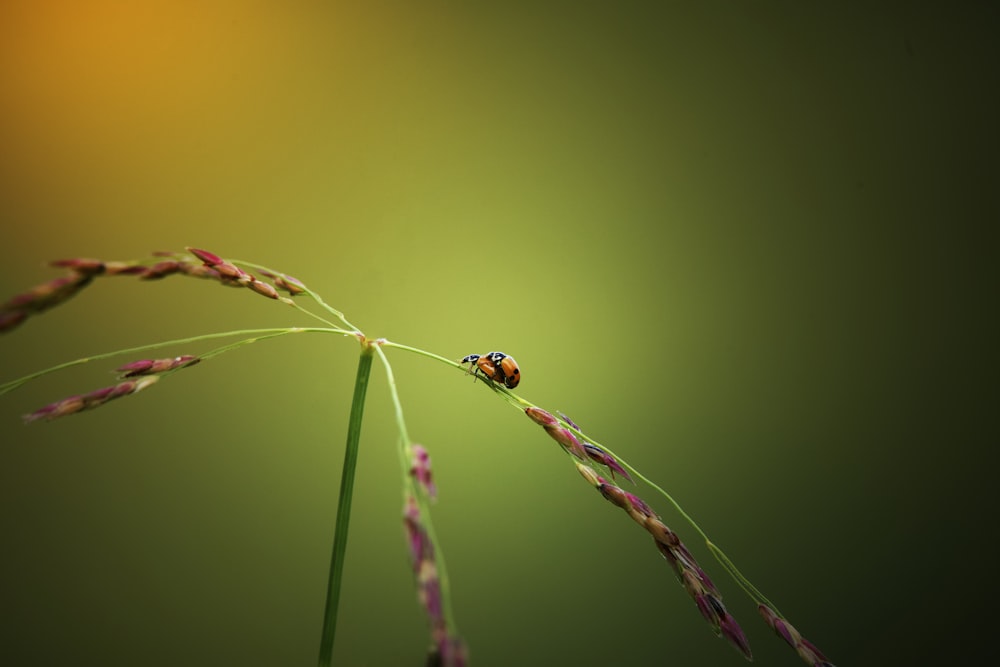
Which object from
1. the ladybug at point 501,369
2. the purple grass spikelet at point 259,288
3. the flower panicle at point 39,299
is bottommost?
the flower panicle at point 39,299

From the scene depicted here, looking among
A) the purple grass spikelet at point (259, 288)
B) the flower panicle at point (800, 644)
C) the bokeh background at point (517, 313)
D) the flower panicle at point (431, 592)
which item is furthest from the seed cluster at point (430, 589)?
the bokeh background at point (517, 313)

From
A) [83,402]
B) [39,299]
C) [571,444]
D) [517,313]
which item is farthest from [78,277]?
[517,313]

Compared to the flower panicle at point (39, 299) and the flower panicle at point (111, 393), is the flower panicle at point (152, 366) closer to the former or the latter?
the flower panicle at point (111, 393)

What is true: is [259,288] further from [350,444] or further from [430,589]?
[430,589]

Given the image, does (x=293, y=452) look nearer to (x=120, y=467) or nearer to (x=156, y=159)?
(x=120, y=467)

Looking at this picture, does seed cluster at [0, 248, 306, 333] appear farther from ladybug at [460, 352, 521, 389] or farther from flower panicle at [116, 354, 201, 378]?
ladybug at [460, 352, 521, 389]

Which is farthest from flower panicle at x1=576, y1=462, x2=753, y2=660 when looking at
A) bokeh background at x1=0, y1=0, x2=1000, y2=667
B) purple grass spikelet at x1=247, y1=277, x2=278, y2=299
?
bokeh background at x1=0, y1=0, x2=1000, y2=667

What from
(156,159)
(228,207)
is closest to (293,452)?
(228,207)

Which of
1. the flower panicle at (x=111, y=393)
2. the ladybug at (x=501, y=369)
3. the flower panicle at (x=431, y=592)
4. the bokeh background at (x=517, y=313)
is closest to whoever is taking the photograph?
the flower panicle at (x=431, y=592)
